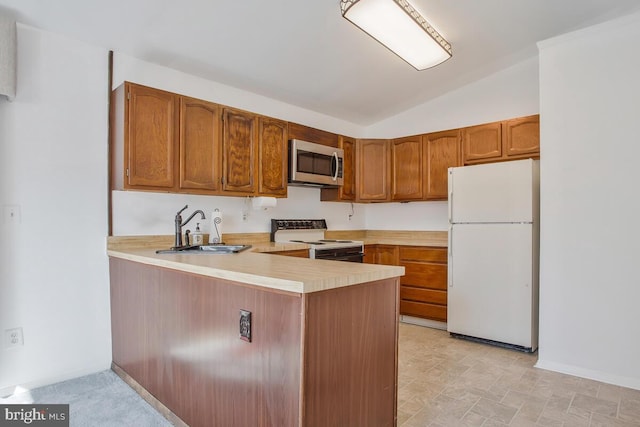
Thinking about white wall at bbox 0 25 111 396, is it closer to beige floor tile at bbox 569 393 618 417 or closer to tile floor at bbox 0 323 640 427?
tile floor at bbox 0 323 640 427

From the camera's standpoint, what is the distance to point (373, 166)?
177 inches

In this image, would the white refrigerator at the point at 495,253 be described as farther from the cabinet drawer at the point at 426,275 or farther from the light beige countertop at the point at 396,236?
the light beige countertop at the point at 396,236

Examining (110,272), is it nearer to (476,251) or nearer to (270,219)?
(270,219)

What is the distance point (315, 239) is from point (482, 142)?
210 cm

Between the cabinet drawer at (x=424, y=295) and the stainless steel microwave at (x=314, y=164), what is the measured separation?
144cm

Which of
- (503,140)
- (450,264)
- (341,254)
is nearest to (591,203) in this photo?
(503,140)

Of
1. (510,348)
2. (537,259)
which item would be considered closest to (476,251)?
(537,259)

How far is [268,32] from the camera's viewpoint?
2.71 meters

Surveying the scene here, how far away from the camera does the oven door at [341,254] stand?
11.5ft

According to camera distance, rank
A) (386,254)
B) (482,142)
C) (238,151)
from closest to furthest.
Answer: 1. (238,151)
2. (482,142)
3. (386,254)

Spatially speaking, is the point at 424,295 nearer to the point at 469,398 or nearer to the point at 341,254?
the point at 341,254

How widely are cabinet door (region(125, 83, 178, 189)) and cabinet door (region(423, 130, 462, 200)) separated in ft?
9.03

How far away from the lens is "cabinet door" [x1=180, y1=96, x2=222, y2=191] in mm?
2781

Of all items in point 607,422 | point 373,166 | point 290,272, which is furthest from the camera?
point 373,166
